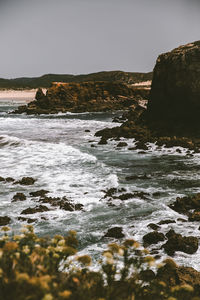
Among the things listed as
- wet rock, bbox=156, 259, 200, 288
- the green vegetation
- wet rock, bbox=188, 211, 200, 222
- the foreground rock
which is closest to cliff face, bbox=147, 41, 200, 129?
the foreground rock

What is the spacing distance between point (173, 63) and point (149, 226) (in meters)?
20.3

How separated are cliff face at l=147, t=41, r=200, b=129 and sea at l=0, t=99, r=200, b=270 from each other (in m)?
5.35

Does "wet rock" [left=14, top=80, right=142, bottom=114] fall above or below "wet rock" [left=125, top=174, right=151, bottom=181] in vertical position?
above

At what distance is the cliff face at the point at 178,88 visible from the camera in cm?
2295

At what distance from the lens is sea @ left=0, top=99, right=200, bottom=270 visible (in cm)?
854

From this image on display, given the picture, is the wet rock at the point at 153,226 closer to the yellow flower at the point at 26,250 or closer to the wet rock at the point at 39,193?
the wet rock at the point at 39,193

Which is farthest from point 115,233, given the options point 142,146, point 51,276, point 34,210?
point 142,146

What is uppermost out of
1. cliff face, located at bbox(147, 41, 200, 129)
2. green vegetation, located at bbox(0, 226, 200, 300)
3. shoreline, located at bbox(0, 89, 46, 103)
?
shoreline, located at bbox(0, 89, 46, 103)

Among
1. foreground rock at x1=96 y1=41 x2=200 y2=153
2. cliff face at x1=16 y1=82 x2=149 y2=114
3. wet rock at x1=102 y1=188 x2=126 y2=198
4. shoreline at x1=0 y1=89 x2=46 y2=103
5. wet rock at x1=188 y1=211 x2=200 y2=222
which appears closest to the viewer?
wet rock at x1=188 y1=211 x2=200 y2=222

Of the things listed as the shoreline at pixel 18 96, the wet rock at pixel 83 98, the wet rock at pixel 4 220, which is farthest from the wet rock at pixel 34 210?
the shoreline at pixel 18 96

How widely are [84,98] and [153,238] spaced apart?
219 ft

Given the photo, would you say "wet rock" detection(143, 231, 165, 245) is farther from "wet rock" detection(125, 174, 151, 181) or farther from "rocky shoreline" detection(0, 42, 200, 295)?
"wet rock" detection(125, 174, 151, 181)

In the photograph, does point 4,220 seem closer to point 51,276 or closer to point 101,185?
point 101,185

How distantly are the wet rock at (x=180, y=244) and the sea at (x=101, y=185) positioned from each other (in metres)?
0.15
